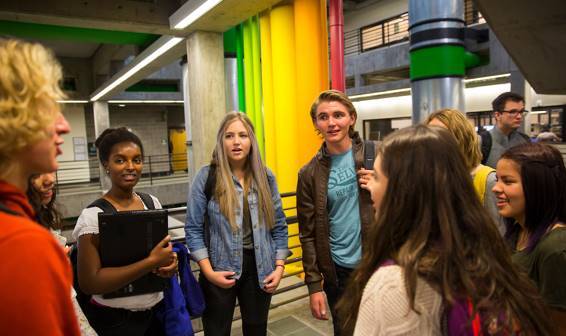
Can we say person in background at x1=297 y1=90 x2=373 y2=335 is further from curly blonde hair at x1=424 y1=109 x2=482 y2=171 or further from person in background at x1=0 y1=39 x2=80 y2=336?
person in background at x1=0 y1=39 x2=80 y2=336

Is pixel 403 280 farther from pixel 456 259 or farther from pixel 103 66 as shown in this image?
pixel 103 66

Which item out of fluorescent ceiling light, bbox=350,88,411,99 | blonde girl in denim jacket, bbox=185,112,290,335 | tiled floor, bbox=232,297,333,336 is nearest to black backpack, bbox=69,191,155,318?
blonde girl in denim jacket, bbox=185,112,290,335

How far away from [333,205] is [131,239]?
1115mm

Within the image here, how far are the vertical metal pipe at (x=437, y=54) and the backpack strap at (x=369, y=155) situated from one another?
266 centimetres

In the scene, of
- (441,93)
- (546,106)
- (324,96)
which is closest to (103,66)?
(441,93)

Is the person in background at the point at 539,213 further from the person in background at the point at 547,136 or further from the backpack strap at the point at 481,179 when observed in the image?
the person in background at the point at 547,136

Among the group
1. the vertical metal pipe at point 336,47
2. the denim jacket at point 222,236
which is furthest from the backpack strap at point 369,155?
the vertical metal pipe at point 336,47

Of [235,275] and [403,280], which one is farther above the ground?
[403,280]

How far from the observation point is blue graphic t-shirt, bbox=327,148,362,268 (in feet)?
7.25

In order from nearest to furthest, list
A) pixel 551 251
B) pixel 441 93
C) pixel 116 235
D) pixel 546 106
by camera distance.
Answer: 1. pixel 551 251
2. pixel 116 235
3. pixel 441 93
4. pixel 546 106

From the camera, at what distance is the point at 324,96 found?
2277 mm

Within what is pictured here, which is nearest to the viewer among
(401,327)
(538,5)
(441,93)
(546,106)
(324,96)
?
(401,327)

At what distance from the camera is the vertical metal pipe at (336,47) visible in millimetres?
5039

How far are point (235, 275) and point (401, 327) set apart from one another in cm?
154
